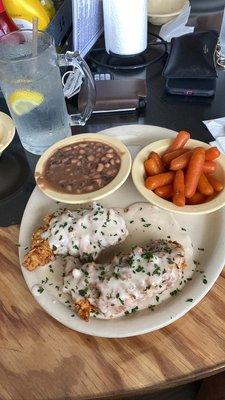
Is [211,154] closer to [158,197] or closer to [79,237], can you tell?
[158,197]

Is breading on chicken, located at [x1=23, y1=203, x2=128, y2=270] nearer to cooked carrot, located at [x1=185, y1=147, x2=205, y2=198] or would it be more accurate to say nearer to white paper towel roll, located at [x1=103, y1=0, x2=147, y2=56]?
cooked carrot, located at [x1=185, y1=147, x2=205, y2=198]

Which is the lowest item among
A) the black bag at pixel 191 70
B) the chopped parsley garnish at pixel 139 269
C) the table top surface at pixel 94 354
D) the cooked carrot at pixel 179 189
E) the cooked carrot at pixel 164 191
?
the table top surface at pixel 94 354

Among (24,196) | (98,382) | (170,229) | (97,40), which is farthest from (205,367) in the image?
(97,40)

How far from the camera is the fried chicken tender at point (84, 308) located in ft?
2.24

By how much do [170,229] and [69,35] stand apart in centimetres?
88

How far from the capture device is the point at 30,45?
96 centimetres

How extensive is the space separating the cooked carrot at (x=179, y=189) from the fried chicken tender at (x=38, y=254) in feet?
0.95

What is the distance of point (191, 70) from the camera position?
1.11m

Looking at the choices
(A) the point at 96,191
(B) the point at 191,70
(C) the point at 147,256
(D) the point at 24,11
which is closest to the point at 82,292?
(C) the point at 147,256

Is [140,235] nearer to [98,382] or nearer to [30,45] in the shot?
[98,382]

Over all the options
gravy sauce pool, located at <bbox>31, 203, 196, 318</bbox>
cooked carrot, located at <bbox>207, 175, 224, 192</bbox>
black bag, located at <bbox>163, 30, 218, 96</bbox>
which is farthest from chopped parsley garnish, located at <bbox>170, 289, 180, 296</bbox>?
black bag, located at <bbox>163, 30, 218, 96</bbox>

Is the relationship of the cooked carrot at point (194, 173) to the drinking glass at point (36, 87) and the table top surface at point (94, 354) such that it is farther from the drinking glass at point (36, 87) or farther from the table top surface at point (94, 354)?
the drinking glass at point (36, 87)

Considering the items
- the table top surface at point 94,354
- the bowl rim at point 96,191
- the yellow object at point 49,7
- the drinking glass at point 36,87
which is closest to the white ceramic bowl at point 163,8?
the yellow object at point 49,7

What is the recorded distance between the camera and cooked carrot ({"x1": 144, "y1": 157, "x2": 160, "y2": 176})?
0.89 m
